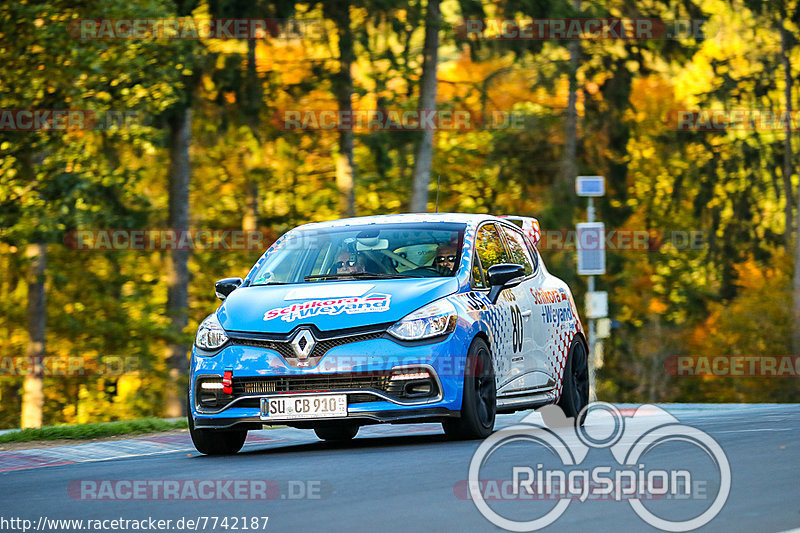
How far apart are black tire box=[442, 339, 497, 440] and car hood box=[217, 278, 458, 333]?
0.56m

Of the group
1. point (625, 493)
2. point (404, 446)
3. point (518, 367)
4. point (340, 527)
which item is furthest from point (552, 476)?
point (518, 367)

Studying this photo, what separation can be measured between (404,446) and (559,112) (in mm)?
34257

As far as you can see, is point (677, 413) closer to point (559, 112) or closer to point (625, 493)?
point (625, 493)

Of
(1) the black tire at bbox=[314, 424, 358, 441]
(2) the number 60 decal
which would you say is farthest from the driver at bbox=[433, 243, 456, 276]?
(1) the black tire at bbox=[314, 424, 358, 441]

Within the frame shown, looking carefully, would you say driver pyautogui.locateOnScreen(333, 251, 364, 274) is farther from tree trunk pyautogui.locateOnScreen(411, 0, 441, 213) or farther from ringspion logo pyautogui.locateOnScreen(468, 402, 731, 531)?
tree trunk pyautogui.locateOnScreen(411, 0, 441, 213)

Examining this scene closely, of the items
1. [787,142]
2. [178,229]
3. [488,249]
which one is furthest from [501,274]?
[787,142]

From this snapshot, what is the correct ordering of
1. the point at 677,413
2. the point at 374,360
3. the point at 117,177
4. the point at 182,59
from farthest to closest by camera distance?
the point at 117,177
the point at 182,59
the point at 677,413
the point at 374,360

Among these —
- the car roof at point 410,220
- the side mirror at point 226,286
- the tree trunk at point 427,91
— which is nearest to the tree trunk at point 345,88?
the tree trunk at point 427,91

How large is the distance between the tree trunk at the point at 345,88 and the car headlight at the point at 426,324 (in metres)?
24.3

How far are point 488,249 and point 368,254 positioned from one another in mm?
1195

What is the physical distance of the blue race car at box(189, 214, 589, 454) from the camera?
446 inches

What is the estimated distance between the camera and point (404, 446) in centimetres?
1197

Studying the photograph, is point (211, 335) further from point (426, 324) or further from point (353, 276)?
point (426, 324)

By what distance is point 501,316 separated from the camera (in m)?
12.6
